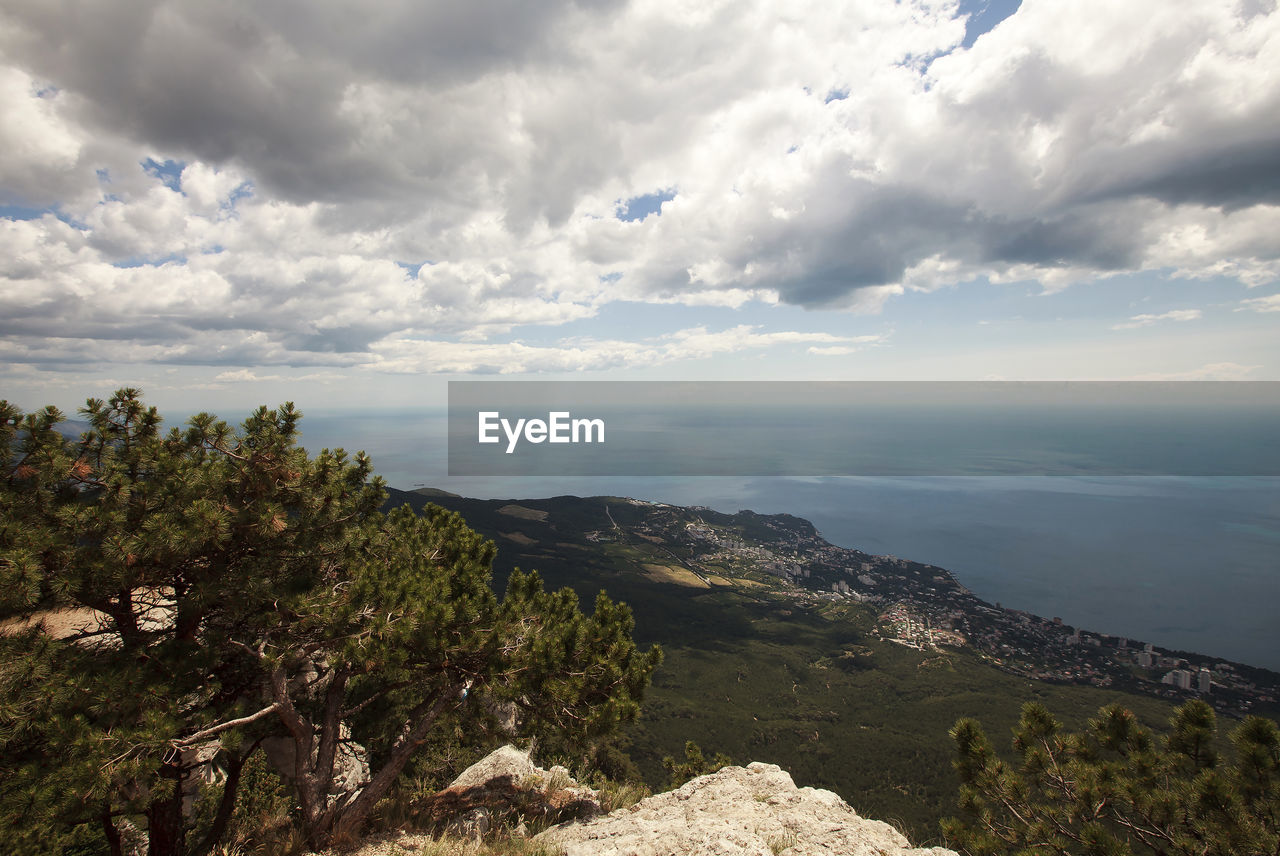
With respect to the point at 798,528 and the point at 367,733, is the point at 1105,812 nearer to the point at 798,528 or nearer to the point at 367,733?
the point at 367,733

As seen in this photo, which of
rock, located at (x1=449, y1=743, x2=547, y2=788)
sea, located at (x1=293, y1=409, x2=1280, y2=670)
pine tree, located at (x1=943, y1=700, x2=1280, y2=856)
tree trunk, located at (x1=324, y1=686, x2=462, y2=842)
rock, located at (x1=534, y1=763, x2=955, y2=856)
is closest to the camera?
pine tree, located at (x1=943, y1=700, x2=1280, y2=856)

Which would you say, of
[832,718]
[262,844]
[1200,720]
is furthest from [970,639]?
[262,844]

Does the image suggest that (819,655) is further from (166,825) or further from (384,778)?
(166,825)

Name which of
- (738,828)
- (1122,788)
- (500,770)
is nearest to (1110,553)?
(1122,788)

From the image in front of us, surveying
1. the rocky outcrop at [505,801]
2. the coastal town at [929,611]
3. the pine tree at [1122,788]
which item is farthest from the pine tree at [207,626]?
the coastal town at [929,611]

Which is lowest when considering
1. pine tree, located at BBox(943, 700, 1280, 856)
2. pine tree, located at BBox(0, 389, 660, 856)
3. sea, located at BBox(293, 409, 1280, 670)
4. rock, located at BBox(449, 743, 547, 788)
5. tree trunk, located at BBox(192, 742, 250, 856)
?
sea, located at BBox(293, 409, 1280, 670)

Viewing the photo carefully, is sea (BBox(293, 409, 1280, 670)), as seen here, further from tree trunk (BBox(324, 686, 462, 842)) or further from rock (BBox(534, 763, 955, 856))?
rock (BBox(534, 763, 955, 856))

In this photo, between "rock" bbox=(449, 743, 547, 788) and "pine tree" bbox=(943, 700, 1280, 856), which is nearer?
"pine tree" bbox=(943, 700, 1280, 856)

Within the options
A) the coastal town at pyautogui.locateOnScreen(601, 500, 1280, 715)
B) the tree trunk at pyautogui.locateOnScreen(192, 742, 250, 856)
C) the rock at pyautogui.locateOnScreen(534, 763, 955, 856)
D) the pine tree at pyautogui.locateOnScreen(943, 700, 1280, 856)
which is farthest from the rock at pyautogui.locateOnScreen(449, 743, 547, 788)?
the coastal town at pyautogui.locateOnScreen(601, 500, 1280, 715)
